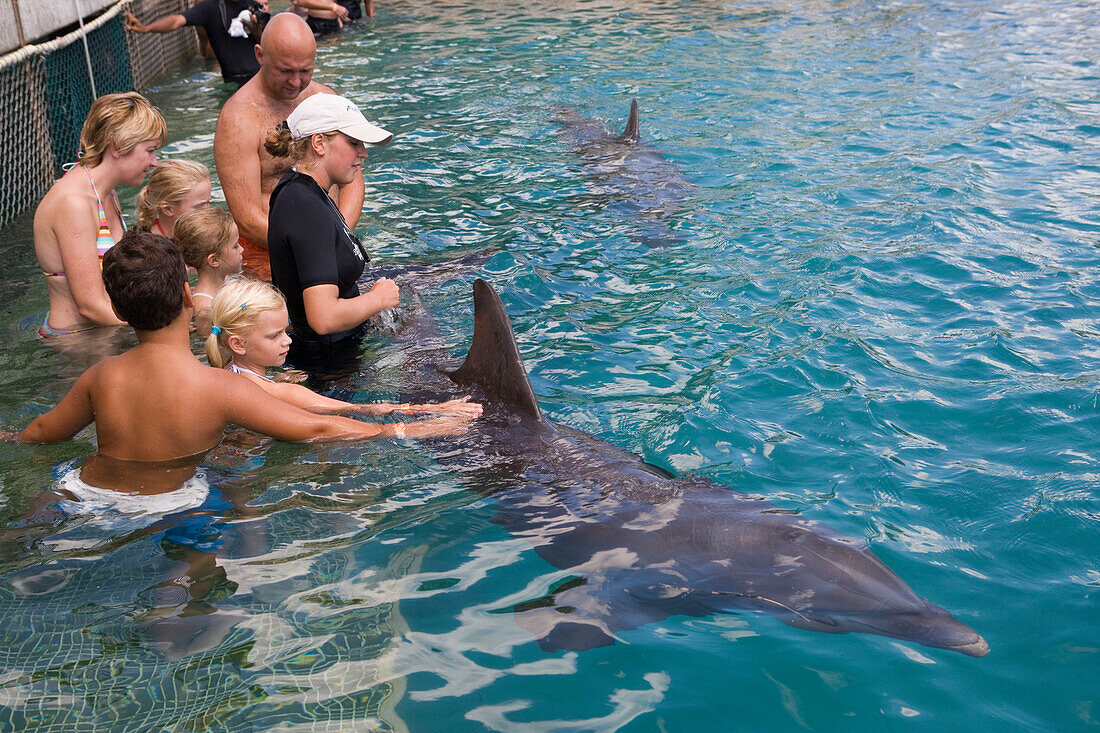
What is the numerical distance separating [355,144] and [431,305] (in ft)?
6.86

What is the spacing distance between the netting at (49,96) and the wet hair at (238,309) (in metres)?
5.13

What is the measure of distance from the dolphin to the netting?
5.49 metres

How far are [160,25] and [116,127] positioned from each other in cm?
821

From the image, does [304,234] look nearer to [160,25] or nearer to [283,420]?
[283,420]

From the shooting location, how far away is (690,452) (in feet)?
16.0

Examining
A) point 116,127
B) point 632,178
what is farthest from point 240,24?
point 116,127

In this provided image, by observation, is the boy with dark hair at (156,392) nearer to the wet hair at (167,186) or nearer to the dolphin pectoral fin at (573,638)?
the dolphin pectoral fin at (573,638)

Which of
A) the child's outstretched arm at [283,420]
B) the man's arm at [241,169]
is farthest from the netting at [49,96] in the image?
the child's outstretched arm at [283,420]

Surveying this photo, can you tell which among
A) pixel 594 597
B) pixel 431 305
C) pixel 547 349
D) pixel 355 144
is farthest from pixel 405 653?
pixel 431 305

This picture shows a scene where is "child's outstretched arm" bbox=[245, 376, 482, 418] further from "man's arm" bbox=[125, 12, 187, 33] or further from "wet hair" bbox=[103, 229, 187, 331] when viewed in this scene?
"man's arm" bbox=[125, 12, 187, 33]

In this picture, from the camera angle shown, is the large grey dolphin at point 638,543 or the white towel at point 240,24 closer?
the large grey dolphin at point 638,543

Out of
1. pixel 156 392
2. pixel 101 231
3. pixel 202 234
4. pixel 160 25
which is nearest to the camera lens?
pixel 156 392

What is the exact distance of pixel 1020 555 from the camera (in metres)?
4.02

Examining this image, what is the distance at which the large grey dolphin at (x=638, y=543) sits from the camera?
3.57m
